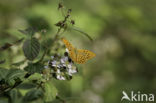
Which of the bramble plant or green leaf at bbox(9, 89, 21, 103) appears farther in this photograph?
green leaf at bbox(9, 89, 21, 103)

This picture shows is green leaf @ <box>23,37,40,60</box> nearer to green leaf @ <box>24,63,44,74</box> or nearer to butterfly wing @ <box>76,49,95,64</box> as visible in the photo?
green leaf @ <box>24,63,44,74</box>

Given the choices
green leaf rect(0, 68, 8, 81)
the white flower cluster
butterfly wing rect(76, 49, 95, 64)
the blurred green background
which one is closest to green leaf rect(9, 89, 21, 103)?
green leaf rect(0, 68, 8, 81)

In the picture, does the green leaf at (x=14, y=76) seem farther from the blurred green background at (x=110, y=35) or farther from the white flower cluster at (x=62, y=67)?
the blurred green background at (x=110, y=35)

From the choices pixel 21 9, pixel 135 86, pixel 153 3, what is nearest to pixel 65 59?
pixel 135 86

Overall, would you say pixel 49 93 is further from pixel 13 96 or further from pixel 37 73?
pixel 13 96

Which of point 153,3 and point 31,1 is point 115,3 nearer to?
point 153,3
